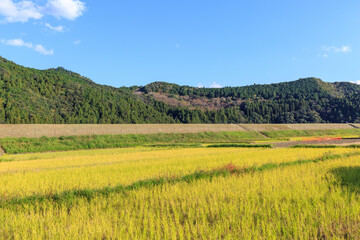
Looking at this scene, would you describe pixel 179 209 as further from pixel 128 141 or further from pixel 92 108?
pixel 92 108

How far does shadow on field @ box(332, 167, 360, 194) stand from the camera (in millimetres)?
9398

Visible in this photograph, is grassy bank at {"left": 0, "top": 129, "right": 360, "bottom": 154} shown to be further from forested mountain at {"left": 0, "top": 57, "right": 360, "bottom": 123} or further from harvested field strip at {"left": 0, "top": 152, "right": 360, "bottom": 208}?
forested mountain at {"left": 0, "top": 57, "right": 360, "bottom": 123}

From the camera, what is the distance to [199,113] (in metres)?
→ 140

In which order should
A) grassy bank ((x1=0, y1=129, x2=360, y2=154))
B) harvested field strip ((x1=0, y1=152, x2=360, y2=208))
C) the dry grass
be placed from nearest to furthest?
harvested field strip ((x1=0, y1=152, x2=360, y2=208)), grassy bank ((x1=0, y1=129, x2=360, y2=154)), the dry grass

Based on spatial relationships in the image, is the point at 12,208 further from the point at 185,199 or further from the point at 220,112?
the point at 220,112

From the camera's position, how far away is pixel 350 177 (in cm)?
1120

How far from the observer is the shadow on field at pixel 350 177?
9.40 meters

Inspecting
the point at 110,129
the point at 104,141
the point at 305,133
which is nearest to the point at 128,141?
the point at 104,141

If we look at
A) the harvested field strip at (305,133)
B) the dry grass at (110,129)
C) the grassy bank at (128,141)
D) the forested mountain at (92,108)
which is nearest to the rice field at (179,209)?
the grassy bank at (128,141)

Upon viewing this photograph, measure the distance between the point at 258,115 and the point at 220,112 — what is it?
137ft

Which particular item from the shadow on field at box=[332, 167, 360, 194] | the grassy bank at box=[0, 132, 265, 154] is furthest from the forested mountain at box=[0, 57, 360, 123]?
the shadow on field at box=[332, 167, 360, 194]

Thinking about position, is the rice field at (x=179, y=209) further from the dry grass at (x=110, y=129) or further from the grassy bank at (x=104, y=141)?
the dry grass at (x=110, y=129)

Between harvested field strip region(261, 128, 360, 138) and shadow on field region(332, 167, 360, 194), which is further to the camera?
harvested field strip region(261, 128, 360, 138)

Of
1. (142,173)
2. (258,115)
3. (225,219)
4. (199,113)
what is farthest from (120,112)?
(225,219)
